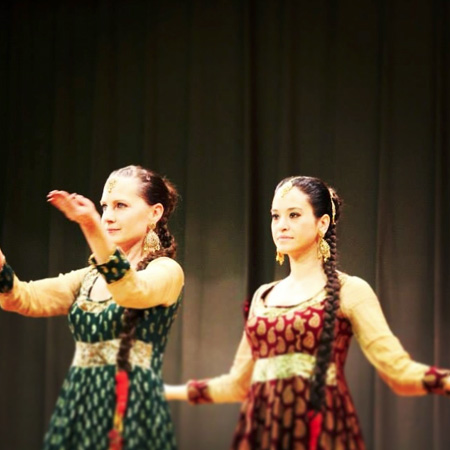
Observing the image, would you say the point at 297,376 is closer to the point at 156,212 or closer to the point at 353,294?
the point at 353,294

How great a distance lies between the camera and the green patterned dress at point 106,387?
329 cm

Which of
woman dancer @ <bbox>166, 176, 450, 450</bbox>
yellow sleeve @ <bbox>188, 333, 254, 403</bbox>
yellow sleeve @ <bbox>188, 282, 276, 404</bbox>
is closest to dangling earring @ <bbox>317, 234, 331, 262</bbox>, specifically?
woman dancer @ <bbox>166, 176, 450, 450</bbox>

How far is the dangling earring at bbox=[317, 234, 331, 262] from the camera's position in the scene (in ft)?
11.7

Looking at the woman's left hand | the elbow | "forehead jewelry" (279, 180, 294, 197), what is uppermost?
"forehead jewelry" (279, 180, 294, 197)

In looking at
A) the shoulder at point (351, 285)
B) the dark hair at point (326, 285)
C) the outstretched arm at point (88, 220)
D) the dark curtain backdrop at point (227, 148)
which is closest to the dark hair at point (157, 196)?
the outstretched arm at point (88, 220)

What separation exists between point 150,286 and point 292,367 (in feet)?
1.83

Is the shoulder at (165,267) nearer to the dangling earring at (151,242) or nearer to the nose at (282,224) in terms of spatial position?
the dangling earring at (151,242)

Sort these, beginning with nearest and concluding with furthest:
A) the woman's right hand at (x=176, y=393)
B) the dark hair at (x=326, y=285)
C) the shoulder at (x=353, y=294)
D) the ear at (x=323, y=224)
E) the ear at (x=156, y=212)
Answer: the dark hair at (x=326, y=285)
the shoulder at (x=353, y=294)
the woman's right hand at (x=176, y=393)
the ear at (x=323, y=224)
the ear at (x=156, y=212)

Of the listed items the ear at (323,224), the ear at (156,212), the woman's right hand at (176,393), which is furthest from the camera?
the ear at (156,212)

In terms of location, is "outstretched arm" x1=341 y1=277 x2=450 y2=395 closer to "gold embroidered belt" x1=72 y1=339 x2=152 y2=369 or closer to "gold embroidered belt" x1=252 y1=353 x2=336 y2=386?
"gold embroidered belt" x1=252 y1=353 x2=336 y2=386

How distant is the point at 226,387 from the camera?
3473 millimetres

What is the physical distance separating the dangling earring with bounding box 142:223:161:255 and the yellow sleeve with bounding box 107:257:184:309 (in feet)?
0.33

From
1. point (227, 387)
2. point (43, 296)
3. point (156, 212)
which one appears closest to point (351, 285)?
point (227, 387)

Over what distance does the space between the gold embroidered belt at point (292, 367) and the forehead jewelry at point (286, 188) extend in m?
0.62
